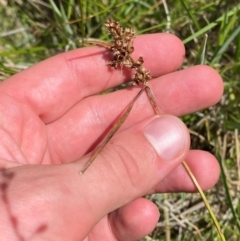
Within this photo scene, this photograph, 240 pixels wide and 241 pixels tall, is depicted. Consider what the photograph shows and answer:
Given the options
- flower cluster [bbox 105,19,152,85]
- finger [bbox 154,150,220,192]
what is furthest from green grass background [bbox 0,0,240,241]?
flower cluster [bbox 105,19,152,85]

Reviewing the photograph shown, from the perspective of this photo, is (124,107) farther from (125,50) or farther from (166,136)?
(166,136)

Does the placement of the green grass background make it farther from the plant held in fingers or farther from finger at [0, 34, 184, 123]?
the plant held in fingers

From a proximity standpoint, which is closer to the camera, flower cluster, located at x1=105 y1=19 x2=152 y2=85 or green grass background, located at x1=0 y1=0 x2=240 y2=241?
flower cluster, located at x1=105 y1=19 x2=152 y2=85

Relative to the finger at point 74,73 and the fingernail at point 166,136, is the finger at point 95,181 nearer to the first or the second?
the fingernail at point 166,136

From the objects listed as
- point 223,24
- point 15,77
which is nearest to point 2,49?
point 15,77

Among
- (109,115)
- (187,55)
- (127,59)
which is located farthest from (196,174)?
(187,55)

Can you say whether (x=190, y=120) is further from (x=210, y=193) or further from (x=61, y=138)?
(x=61, y=138)
